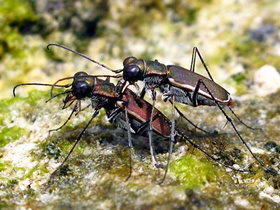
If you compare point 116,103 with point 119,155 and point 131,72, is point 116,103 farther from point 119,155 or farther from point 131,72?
point 119,155

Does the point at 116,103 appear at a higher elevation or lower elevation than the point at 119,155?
Answer: higher

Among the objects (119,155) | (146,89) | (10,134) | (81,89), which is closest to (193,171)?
(119,155)

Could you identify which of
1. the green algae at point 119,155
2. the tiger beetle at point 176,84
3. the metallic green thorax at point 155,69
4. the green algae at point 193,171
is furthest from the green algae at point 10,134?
the green algae at point 193,171

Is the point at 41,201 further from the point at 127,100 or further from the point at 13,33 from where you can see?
the point at 13,33

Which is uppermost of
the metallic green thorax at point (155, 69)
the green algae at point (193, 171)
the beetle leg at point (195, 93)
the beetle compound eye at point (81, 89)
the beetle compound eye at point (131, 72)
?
the metallic green thorax at point (155, 69)

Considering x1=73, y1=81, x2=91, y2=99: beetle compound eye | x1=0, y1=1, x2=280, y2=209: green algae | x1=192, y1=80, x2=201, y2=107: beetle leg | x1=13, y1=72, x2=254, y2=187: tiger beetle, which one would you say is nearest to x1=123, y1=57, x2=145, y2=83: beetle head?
x1=13, y1=72, x2=254, y2=187: tiger beetle

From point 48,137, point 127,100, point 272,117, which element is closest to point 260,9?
point 272,117

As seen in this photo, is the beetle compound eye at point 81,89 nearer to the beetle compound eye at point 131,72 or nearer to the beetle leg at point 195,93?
the beetle compound eye at point 131,72
